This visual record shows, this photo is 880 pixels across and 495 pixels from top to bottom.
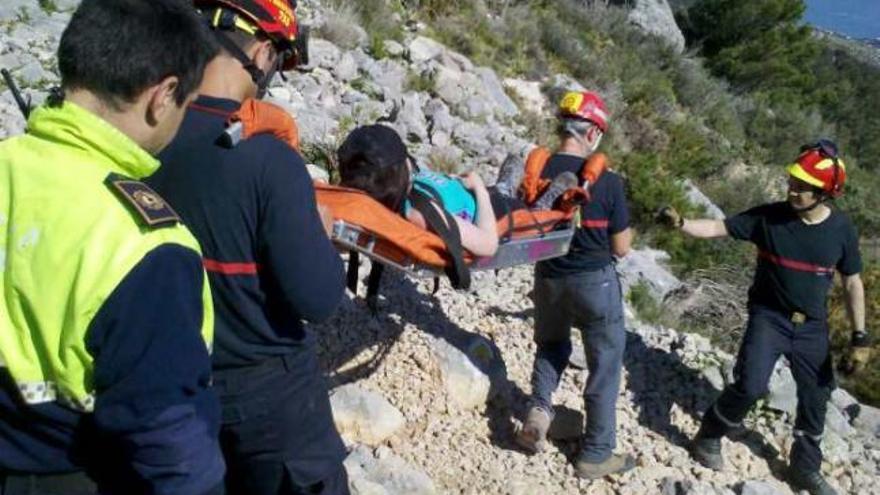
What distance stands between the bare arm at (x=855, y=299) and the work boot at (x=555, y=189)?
1753 millimetres

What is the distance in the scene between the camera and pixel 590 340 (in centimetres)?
440

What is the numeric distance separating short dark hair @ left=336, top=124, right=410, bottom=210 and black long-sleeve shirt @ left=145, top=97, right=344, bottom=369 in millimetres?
850

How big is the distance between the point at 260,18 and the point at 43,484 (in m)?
1.23

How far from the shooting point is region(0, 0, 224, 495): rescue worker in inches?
58.6

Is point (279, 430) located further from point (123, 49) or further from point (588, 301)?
point (588, 301)

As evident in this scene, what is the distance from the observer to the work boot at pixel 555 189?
3.88m

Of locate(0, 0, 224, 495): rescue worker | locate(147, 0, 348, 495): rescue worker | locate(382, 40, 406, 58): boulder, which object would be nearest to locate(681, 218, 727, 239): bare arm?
locate(147, 0, 348, 495): rescue worker

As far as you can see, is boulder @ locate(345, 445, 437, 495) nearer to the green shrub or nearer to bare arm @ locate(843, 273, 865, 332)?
bare arm @ locate(843, 273, 865, 332)

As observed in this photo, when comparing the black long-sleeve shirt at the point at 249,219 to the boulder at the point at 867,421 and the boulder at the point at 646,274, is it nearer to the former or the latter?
the boulder at the point at 867,421

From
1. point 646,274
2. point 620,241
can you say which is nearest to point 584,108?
point 620,241

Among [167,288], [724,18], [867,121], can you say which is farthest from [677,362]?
[867,121]

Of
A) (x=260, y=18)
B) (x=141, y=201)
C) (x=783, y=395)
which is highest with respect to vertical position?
(x=260, y=18)

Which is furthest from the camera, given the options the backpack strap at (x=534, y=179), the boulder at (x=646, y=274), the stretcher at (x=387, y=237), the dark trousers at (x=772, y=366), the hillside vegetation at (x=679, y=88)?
the hillside vegetation at (x=679, y=88)

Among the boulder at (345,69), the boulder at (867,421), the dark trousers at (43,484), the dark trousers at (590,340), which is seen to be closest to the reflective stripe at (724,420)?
the dark trousers at (590,340)
